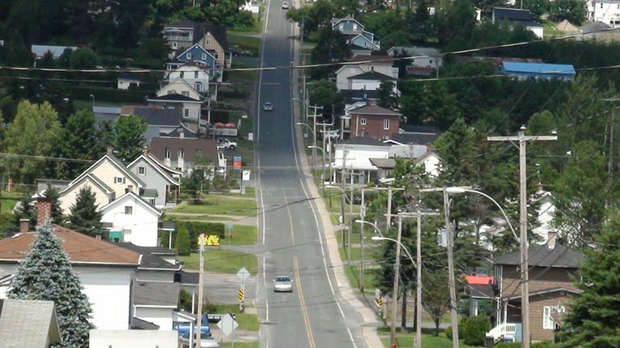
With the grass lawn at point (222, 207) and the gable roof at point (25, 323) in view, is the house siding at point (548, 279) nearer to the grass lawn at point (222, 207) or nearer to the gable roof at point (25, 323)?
the grass lawn at point (222, 207)

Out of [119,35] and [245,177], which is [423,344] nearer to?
[245,177]

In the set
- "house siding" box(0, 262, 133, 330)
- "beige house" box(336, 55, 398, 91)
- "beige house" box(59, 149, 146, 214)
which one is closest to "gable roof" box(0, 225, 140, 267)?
"house siding" box(0, 262, 133, 330)

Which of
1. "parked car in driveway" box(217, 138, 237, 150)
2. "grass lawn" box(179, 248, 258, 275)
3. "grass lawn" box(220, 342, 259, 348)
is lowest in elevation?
"grass lawn" box(220, 342, 259, 348)

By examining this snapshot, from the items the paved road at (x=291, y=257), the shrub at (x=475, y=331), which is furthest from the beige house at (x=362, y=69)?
the shrub at (x=475, y=331)

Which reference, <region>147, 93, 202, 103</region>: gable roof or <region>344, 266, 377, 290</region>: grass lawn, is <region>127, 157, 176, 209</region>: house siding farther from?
<region>147, 93, 202, 103</region>: gable roof

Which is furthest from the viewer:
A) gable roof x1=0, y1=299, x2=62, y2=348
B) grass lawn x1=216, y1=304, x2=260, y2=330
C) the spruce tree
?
grass lawn x1=216, y1=304, x2=260, y2=330

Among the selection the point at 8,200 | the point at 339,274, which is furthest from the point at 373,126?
the point at 339,274

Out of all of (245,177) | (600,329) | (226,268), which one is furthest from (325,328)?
(245,177)
